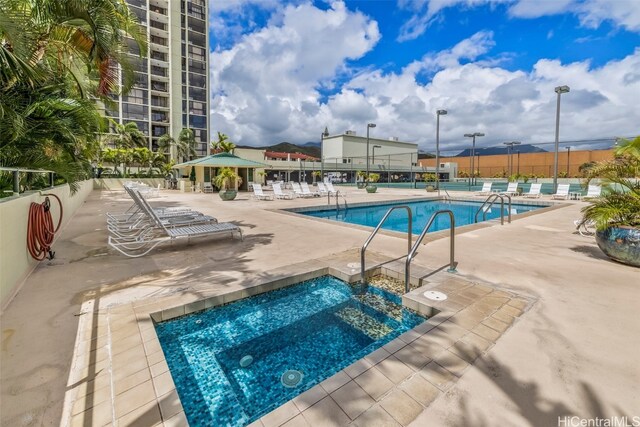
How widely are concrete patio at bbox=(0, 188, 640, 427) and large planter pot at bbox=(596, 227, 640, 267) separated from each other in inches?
6.5

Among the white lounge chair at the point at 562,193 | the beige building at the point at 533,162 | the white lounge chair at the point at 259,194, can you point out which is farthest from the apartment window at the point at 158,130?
the white lounge chair at the point at 562,193

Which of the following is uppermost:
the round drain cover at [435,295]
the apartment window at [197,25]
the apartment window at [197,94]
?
the apartment window at [197,25]

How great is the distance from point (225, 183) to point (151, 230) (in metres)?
13.3

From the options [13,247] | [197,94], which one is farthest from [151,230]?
[197,94]

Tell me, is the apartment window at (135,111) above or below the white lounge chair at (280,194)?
above

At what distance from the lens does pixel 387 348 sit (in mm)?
2373

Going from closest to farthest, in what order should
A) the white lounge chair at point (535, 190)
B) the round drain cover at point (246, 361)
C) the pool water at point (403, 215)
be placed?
the round drain cover at point (246, 361)
the pool water at point (403, 215)
the white lounge chair at point (535, 190)

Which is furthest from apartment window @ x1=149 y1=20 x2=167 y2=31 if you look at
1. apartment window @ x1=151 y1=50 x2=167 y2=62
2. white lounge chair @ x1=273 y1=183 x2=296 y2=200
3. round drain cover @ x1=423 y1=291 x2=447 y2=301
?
round drain cover @ x1=423 y1=291 x2=447 y2=301

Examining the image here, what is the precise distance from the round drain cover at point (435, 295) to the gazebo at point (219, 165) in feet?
59.6

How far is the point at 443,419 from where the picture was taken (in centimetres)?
170

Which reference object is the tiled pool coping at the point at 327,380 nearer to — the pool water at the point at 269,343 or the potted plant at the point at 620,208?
the pool water at the point at 269,343

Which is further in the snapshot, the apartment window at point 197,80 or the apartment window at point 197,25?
the apartment window at point 197,25

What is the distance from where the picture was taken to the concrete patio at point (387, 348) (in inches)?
70.2

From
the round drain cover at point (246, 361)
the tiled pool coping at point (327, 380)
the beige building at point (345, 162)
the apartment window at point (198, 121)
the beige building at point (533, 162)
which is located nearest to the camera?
the tiled pool coping at point (327, 380)
